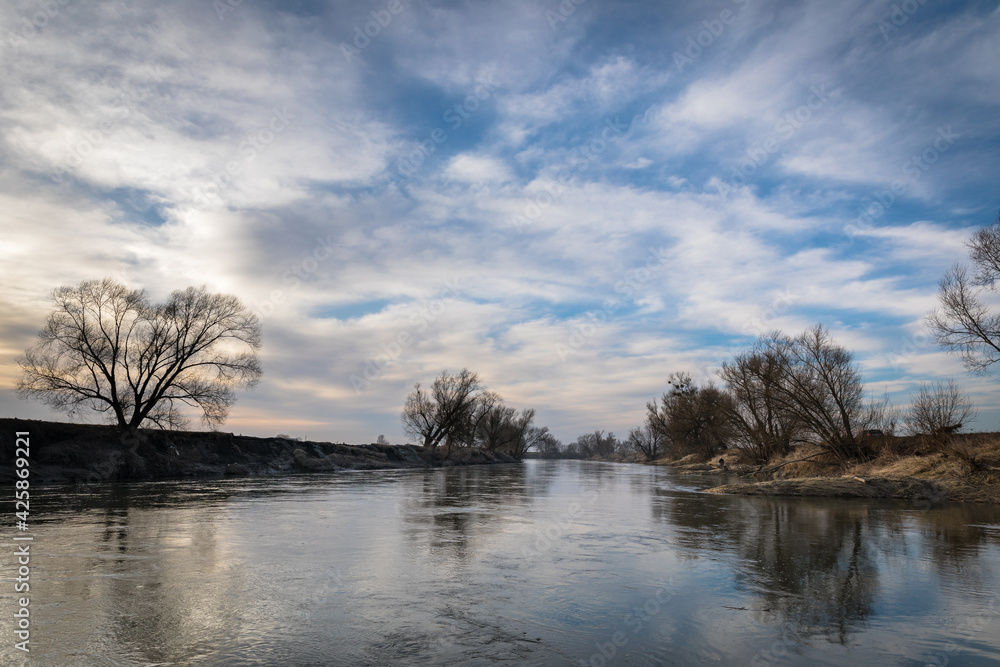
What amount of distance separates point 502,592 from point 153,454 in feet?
94.0

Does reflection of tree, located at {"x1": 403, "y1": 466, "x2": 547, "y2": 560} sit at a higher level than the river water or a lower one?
lower

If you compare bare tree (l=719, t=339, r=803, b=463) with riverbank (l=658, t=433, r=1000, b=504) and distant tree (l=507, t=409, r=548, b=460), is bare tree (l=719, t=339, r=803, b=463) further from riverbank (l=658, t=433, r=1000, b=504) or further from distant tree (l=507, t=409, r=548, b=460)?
distant tree (l=507, t=409, r=548, b=460)

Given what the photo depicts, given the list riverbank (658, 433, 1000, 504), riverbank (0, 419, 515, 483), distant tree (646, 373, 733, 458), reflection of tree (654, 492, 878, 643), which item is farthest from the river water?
distant tree (646, 373, 733, 458)

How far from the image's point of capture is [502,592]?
5637mm

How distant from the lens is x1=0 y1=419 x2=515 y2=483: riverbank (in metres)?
22.2

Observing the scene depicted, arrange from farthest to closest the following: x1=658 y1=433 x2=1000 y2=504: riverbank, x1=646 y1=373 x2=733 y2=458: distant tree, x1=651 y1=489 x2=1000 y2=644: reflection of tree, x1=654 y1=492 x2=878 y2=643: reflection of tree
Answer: x1=646 y1=373 x2=733 y2=458: distant tree → x1=658 y1=433 x2=1000 y2=504: riverbank → x1=651 y1=489 x2=1000 y2=644: reflection of tree → x1=654 y1=492 x2=878 y2=643: reflection of tree

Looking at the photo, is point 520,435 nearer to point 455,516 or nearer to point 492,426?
point 492,426

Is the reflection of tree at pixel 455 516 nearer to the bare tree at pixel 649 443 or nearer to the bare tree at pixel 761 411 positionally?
the bare tree at pixel 761 411

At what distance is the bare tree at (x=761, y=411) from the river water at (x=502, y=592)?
63.7 feet

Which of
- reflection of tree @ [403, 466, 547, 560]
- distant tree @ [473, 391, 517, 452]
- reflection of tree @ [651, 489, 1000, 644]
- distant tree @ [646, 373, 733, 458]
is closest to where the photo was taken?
reflection of tree @ [651, 489, 1000, 644]

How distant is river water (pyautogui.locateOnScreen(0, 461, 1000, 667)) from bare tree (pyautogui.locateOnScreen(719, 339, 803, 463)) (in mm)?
19402

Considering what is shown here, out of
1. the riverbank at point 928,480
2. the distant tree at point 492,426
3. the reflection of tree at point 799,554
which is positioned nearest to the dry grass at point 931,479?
the riverbank at point 928,480

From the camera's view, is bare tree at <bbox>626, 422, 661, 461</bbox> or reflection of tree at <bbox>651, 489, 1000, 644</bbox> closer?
reflection of tree at <bbox>651, 489, 1000, 644</bbox>

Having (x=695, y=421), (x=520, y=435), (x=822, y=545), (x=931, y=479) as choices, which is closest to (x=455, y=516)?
(x=822, y=545)
